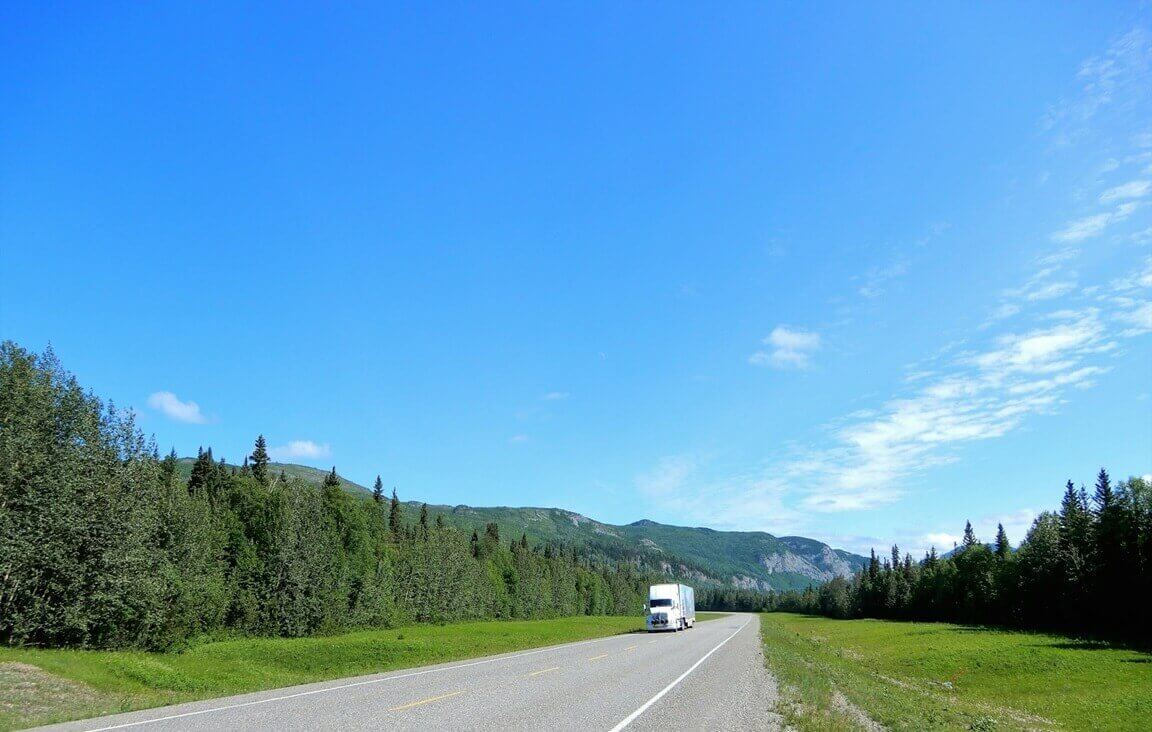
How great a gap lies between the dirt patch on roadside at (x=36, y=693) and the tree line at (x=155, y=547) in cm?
1269

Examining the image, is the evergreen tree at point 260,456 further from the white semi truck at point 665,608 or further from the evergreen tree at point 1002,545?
the evergreen tree at point 1002,545

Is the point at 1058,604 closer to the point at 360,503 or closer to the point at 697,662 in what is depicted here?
the point at 697,662

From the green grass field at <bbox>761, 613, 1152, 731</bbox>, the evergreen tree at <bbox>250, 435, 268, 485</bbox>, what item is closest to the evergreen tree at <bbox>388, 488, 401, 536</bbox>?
the evergreen tree at <bbox>250, 435, 268, 485</bbox>

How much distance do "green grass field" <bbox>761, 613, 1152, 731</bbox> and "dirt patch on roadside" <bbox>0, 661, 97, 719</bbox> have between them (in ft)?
65.4

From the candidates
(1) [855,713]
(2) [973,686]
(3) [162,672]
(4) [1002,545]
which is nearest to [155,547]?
(3) [162,672]

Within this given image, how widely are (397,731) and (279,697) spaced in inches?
288

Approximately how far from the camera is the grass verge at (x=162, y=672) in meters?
19.2

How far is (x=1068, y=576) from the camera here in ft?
254

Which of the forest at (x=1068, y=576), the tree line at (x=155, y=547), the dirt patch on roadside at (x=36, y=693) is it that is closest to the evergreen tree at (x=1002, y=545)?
the forest at (x=1068, y=576)

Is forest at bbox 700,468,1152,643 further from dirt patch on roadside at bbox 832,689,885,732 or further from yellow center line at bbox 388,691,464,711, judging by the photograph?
yellow center line at bbox 388,691,464,711

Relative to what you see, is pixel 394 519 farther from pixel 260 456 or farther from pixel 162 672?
pixel 162 672

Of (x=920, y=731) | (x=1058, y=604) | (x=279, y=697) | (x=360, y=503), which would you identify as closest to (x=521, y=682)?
(x=279, y=697)

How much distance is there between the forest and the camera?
66.4 m

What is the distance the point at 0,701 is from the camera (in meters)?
18.6
